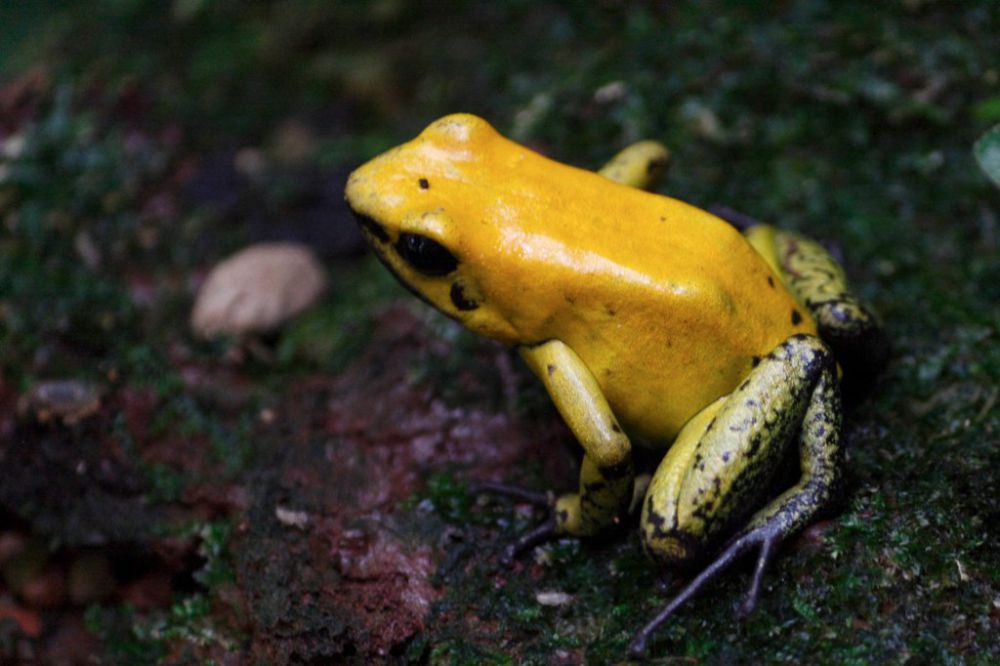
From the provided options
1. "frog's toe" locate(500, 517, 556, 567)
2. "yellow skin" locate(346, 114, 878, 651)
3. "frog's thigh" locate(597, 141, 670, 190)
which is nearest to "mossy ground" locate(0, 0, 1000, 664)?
"frog's toe" locate(500, 517, 556, 567)

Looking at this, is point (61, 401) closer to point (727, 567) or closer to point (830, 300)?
point (727, 567)

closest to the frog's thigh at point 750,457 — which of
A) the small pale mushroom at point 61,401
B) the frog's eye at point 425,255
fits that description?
the frog's eye at point 425,255

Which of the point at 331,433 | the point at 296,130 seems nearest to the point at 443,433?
the point at 331,433

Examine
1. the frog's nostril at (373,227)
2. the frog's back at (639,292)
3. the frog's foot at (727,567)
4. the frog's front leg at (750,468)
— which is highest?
the frog's nostril at (373,227)

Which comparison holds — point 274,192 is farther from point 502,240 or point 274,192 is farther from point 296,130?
point 502,240

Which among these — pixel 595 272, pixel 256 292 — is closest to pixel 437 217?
pixel 595 272

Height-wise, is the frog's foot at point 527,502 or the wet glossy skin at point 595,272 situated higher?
the wet glossy skin at point 595,272

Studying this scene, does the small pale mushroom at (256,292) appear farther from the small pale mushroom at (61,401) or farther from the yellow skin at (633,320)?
the yellow skin at (633,320)

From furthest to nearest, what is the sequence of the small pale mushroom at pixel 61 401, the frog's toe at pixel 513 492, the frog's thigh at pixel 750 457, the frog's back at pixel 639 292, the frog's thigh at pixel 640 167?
the small pale mushroom at pixel 61 401
the frog's thigh at pixel 640 167
the frog's toe at pixel 513 492
the frog's back at pixel 639 292
the frog's thigh at pixel 750 457
